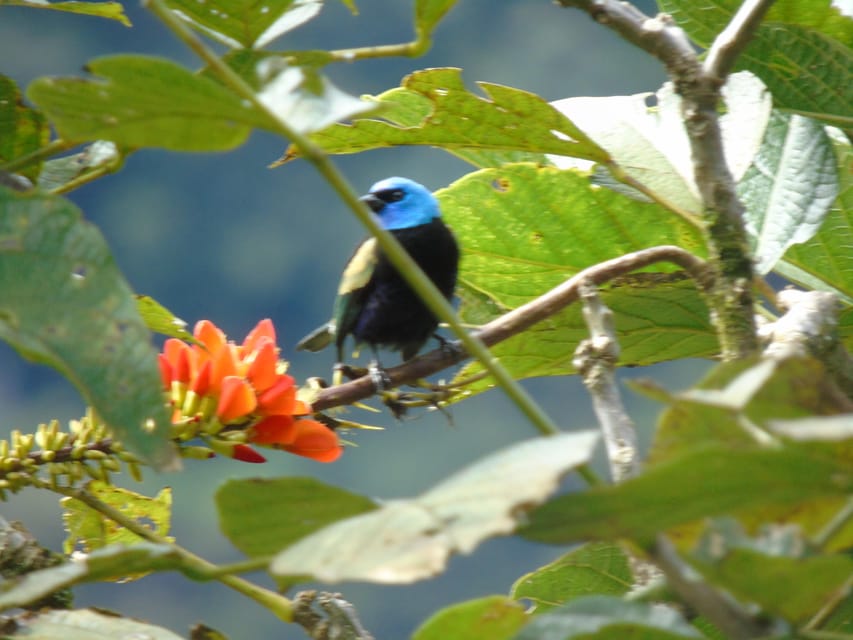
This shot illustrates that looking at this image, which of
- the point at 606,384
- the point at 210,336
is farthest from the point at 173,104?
the point at 210,336

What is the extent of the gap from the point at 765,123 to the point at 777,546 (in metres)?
0.71

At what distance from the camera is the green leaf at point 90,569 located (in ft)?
1.48

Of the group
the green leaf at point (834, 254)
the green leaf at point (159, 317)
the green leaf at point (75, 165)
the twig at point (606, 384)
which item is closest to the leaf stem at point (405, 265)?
the twig at point (606, 384)

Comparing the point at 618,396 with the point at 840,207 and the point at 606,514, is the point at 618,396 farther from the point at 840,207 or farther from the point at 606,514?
the point at 840,207

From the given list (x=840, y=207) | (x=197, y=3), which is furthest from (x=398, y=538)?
(x=840, y=207)

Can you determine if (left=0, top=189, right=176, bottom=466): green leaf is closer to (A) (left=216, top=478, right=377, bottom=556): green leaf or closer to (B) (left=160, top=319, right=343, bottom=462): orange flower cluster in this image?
(A) (left=216, top=478, right=377, bottom=556): green leaf

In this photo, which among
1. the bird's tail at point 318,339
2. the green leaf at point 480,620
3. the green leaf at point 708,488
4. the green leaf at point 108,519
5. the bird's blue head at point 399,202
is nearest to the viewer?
the green leaf at point 708,488

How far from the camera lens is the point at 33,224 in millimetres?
562

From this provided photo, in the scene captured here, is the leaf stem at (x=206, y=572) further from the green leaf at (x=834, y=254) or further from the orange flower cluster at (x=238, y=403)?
the green leaf at (x=834, y=254)

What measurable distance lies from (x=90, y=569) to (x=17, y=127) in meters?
0.44

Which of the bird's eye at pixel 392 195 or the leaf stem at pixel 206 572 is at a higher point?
the leaf stem at pixel 206 572

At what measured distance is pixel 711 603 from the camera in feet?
1.33

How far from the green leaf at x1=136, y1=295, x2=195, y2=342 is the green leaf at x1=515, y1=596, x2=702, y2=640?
0.52 metres

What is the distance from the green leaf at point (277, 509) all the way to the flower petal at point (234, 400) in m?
0.30
